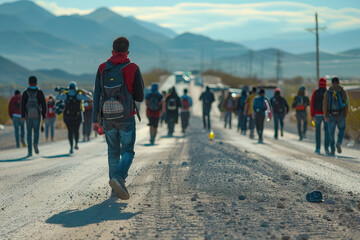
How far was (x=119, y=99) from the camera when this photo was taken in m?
6.64

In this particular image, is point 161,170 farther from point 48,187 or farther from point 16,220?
point 16,220

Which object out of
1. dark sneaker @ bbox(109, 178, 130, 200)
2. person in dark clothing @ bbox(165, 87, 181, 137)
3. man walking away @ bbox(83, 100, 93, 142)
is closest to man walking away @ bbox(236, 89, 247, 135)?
person in dark clothing @ bbox(165, 87, 181, 137)

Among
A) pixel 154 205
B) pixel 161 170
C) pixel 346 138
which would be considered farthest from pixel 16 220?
pixel 346 138

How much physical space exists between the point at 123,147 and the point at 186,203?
1.16m

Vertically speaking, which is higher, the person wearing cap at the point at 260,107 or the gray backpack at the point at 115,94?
the gray backpack at the point at 115,94

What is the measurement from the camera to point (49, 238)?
5.07 metres

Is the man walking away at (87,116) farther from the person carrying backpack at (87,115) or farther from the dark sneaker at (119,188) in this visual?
the dark sneaker at (119,188)

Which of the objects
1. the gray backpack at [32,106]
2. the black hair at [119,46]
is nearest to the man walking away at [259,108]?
the gray backpack at [32,106]

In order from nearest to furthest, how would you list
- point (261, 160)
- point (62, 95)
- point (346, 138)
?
point (261, 160) < point (62, 95) < point (346, 138)

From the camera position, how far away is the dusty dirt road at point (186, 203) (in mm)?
5273

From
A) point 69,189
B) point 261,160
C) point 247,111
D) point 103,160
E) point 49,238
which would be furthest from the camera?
point 247,111

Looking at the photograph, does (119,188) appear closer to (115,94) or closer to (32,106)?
(115,94)

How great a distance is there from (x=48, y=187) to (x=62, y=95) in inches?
271

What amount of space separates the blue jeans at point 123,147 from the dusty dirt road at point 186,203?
433 millimetres
